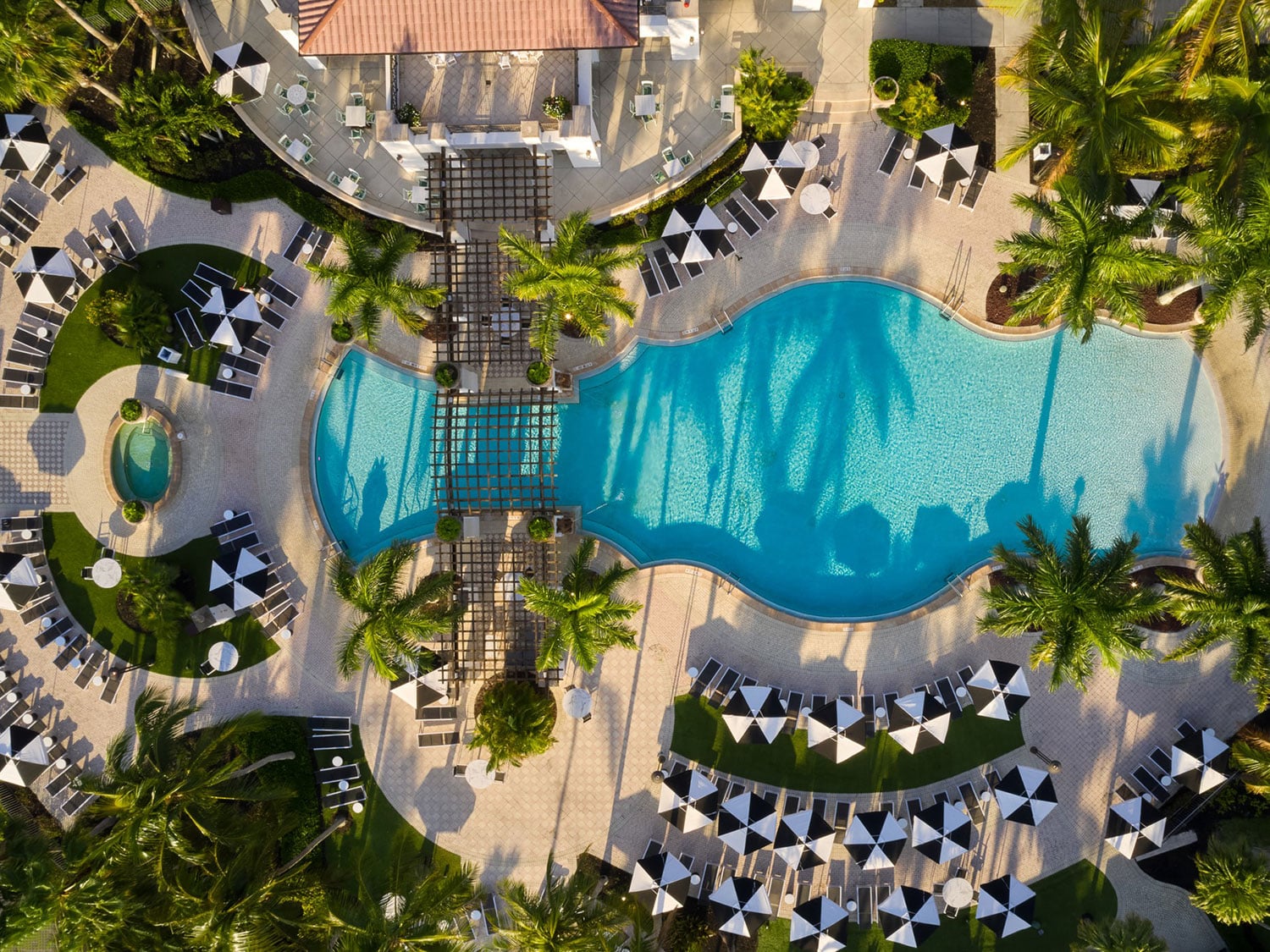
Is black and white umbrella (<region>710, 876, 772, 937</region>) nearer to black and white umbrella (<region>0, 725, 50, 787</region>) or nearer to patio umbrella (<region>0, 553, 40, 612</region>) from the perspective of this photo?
black and white umbrella (<region>0, 725, 50, 787</region>)

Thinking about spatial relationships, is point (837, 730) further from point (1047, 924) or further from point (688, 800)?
point (1047, 924)

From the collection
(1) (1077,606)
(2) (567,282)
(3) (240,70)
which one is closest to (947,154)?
(2) (567,282)

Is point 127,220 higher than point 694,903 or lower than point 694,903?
higher

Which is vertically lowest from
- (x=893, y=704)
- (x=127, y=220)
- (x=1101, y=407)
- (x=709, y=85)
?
(x=893, y=704)

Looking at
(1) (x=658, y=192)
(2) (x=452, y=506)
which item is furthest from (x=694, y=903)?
(1) (x=658, y=192)

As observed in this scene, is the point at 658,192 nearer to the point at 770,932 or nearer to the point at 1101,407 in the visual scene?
the point at 1101,407

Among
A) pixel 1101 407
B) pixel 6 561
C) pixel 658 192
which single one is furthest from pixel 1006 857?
pixel 6 561

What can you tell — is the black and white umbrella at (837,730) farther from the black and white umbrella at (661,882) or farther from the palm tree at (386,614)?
the palm tree at (386,614)
